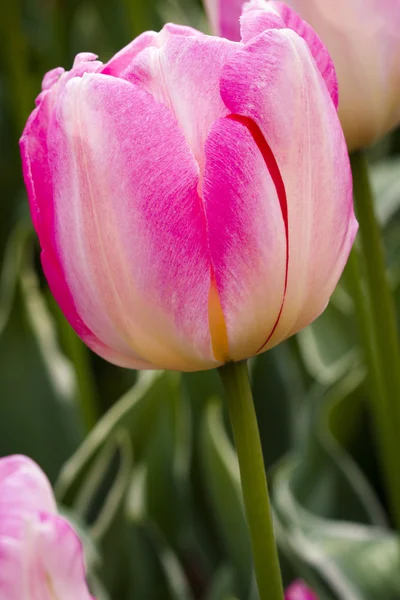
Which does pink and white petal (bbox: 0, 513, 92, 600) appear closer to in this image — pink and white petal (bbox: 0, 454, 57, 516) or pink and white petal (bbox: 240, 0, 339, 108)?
pink and white petal (bbox: 0, 454, 57, 516)

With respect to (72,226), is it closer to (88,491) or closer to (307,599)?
(307,599)

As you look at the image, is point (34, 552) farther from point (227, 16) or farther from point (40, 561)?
point (227, 16)

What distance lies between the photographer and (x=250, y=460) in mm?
342

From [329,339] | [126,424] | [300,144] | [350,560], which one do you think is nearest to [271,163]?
[300,144]

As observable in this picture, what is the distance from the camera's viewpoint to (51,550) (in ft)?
1.05

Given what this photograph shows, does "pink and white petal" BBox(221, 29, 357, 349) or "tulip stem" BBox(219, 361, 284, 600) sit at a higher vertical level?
"pink and white petal" BBox(221, 29, 357, 349)

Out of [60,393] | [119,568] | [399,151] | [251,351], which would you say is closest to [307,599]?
[251,351]

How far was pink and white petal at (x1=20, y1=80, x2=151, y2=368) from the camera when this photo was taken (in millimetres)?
339

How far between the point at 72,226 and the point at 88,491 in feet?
1.56

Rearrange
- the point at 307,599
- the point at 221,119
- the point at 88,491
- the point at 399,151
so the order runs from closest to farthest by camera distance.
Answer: the point at 221,119, the point at 307,599, the point at 88,491, the point at 399,151

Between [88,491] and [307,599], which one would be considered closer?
[307,599]

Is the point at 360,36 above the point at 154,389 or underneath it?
above

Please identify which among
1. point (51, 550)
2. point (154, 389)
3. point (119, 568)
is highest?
point (51, 550)

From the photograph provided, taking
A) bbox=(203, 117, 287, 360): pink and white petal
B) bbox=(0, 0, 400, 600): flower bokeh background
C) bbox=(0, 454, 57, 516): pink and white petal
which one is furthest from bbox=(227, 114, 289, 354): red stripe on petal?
bbox=(0, 0, 400, 600): flower bokeh background
